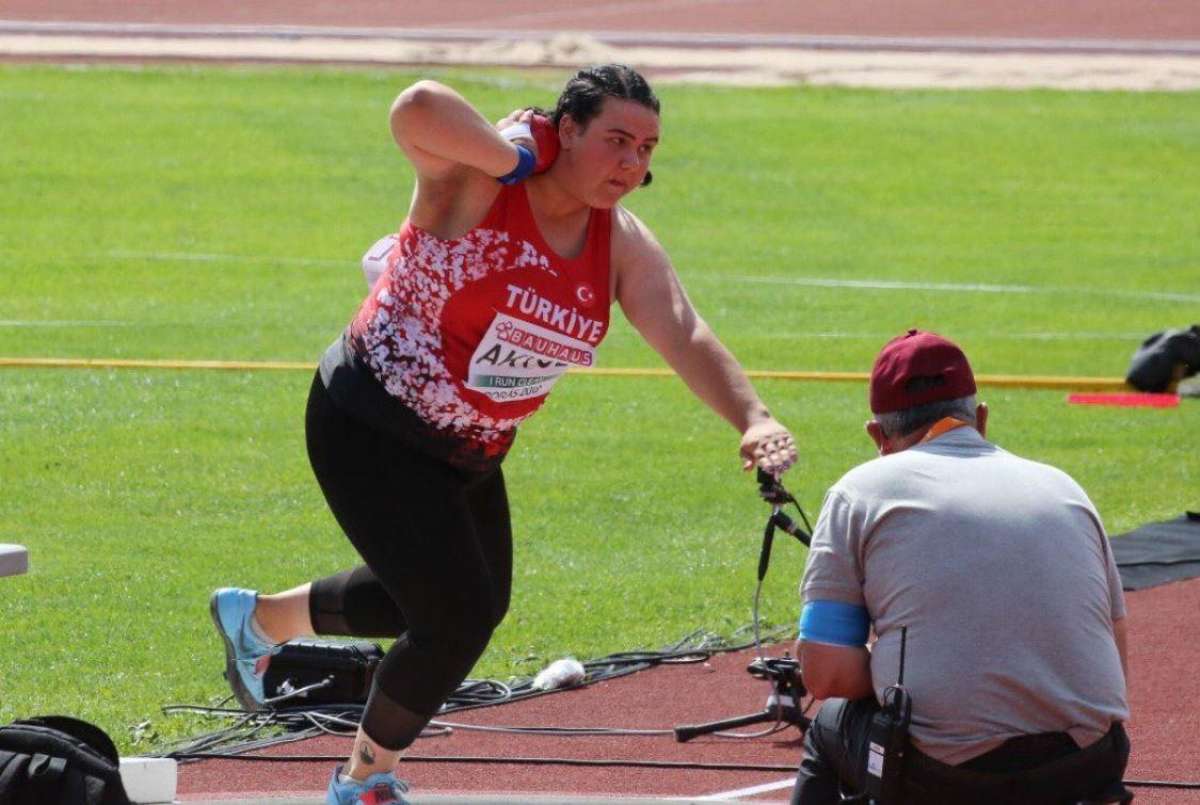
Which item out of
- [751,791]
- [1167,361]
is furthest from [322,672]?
[1167,361]

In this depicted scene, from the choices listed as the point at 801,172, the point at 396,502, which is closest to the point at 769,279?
the point at 801,172

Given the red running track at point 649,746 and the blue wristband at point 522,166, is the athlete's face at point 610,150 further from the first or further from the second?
the red running track at point 649,746

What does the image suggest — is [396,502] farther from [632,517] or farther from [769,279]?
[769,279]

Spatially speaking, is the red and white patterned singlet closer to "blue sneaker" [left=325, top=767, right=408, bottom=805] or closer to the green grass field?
"blue sneaker" [left=325, top=767, right=408, bottom=805]

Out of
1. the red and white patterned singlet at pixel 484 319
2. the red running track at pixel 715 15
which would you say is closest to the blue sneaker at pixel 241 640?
the red and white patterned singlet at pixel 484 319

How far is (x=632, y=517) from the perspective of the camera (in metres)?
9.54

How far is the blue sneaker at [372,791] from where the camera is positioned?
4.87m

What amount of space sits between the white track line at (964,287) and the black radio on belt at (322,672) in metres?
11.4

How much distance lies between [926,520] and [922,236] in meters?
17.2

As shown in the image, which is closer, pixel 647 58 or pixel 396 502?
pixel 396 502

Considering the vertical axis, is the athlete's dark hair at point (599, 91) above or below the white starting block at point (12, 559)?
above

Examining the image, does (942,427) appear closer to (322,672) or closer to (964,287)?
(322,672)

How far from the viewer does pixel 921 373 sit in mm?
4105

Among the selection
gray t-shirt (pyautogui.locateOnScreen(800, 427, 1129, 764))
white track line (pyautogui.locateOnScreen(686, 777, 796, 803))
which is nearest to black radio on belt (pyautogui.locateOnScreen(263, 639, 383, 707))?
white track line (pyautogui.locateOnScreen(686, 777, 796, 803))
